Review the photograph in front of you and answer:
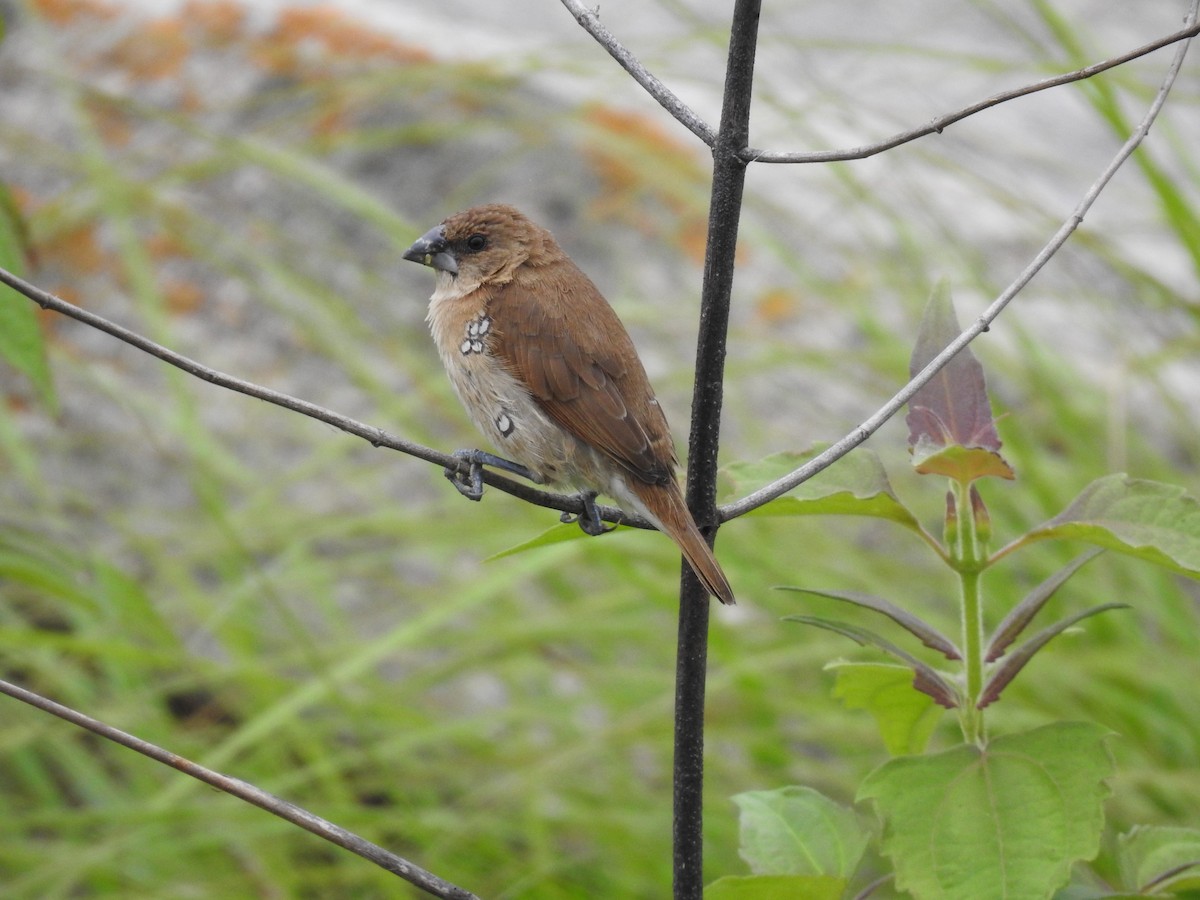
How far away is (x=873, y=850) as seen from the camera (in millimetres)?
3105

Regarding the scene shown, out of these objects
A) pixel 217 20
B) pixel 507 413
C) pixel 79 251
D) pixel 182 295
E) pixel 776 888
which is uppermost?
pixel 217 20

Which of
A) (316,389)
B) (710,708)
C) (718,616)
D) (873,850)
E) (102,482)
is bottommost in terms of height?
(873,850)

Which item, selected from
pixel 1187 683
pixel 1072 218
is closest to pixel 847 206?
pixel 1187 683

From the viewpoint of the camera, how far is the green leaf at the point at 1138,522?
3.72ft

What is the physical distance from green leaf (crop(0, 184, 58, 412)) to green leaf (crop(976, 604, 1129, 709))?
1086 millimetres

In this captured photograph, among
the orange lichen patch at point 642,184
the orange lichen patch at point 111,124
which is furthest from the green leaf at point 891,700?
the orange lichen patch at point 111,124

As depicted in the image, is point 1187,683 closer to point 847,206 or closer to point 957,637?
point 957,637

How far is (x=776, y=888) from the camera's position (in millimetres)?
1100

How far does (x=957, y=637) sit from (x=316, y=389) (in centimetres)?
256

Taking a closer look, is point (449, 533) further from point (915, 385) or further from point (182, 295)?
point (915, 385)

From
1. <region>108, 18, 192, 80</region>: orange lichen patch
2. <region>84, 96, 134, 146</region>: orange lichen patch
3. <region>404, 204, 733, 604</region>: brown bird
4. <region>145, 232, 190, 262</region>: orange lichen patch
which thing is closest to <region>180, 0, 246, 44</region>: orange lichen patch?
<region>108, 18, 192, 80</region>: orange lichen patch

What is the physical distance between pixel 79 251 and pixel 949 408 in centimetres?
464

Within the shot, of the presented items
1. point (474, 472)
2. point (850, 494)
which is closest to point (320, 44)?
point (474, 472)

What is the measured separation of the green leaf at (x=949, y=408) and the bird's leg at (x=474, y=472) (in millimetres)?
457
